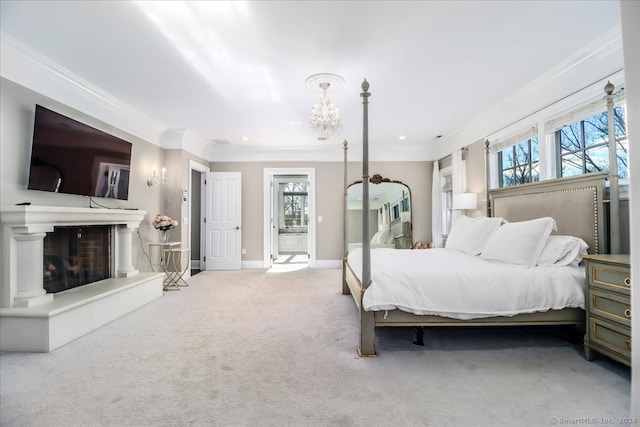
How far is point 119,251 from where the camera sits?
12.6ft

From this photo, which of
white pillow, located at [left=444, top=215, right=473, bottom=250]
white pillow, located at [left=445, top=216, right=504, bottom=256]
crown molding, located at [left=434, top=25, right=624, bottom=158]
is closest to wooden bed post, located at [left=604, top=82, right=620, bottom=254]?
crown molding, located at [left=434, top=25, right=624, bottom=158]

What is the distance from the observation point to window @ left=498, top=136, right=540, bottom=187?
3647 mm

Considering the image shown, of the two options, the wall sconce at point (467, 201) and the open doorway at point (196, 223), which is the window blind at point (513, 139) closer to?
the wall sconce at point (467, 201)

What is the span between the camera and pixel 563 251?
2514 mm

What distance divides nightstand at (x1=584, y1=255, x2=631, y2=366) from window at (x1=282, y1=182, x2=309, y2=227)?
6.97m

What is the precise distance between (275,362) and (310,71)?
2.63 metres

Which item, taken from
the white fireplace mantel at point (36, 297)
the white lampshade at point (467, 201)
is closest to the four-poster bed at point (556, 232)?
the white lampshade at point (467, 201)

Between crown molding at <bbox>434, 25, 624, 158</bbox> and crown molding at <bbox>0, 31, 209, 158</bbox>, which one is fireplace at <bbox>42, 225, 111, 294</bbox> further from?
crown molding at <bbox>434, 25, 624, 158</bbox>

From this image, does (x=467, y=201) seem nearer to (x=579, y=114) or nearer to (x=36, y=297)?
(x=579, y=114)

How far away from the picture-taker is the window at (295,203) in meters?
8.75

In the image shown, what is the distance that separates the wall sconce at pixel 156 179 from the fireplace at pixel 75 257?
107cm

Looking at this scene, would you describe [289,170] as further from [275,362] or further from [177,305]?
[275,362]

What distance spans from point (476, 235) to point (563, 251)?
38.5 inches

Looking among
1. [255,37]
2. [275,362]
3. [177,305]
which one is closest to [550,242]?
[275,362]
